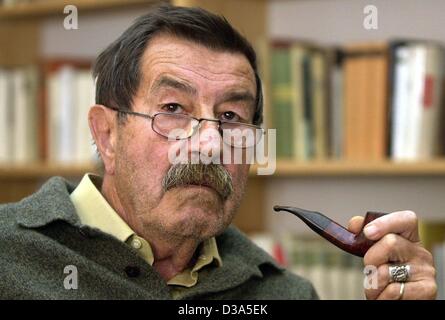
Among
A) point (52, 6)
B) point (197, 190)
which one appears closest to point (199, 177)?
point (197, 190)

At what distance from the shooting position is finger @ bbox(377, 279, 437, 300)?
89 cm

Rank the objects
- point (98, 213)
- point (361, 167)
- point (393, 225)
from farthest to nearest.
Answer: point (361, 167) < point (98, 213) < point (393, 225)

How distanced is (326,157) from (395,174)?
0.64ft

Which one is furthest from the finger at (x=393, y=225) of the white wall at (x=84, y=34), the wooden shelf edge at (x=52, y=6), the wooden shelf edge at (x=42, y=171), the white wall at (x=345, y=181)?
the white wall at (x=84, y=34)

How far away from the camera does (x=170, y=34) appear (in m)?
1.01

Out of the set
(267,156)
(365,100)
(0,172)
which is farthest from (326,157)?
(0,172)

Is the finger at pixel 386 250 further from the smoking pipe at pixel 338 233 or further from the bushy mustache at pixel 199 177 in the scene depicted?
the bushy mustache at pixel 199 177

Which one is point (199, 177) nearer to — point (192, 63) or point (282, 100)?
point (192, 63)

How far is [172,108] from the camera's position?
97cm

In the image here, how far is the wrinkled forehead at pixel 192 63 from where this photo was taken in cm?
98

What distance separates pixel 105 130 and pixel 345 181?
1.06m

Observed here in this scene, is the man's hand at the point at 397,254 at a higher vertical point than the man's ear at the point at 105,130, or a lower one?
lower

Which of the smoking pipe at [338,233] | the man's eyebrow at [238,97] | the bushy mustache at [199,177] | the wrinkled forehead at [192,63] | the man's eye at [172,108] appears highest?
the wrinkled forehead at [192,63]

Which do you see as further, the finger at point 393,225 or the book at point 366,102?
the book at point 366,102
